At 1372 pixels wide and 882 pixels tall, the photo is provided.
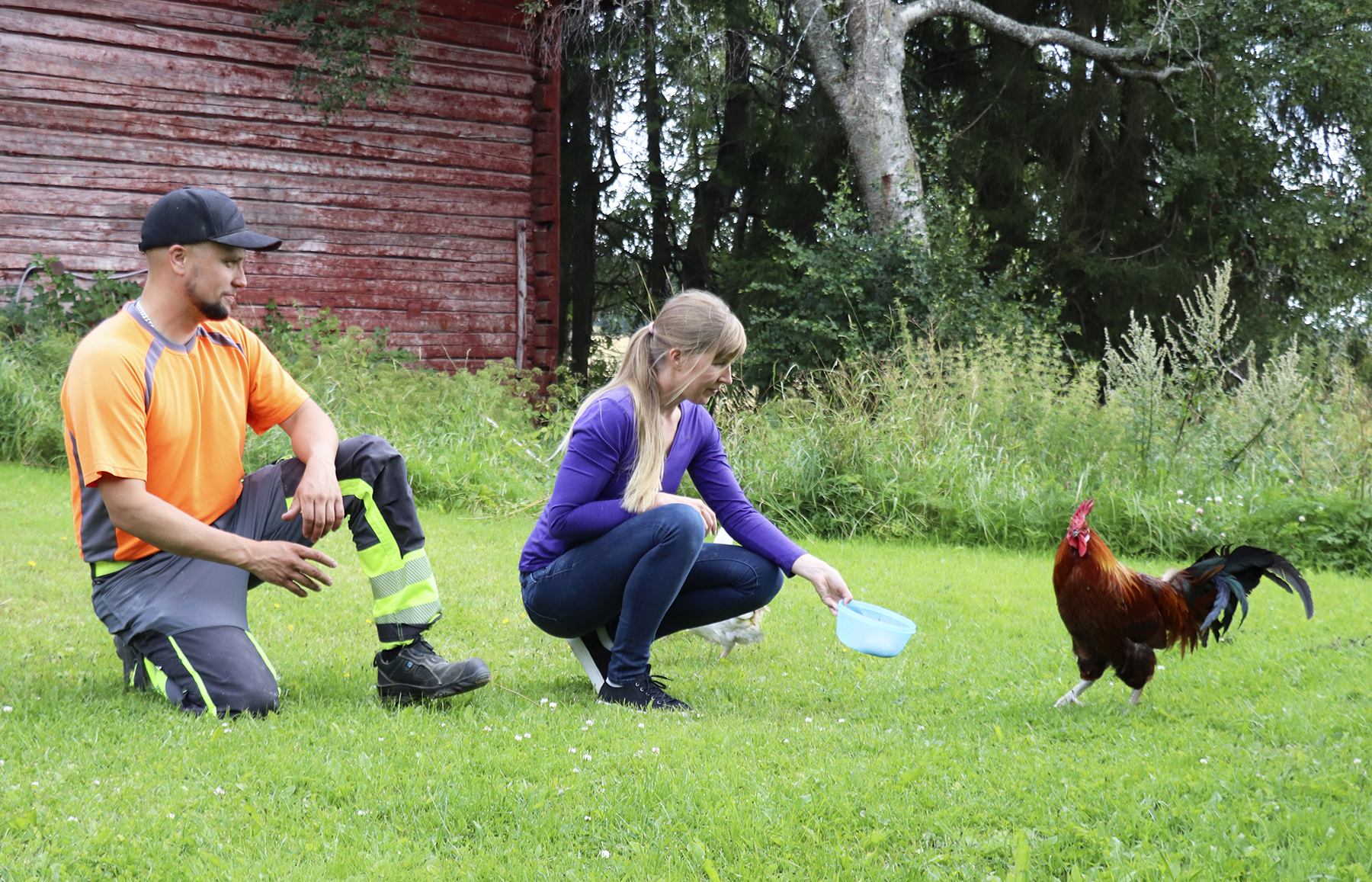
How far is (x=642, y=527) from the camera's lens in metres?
3.79

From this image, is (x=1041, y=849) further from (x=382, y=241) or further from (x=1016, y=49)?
(x=1016, y=49)

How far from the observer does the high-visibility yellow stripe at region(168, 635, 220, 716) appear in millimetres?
3404

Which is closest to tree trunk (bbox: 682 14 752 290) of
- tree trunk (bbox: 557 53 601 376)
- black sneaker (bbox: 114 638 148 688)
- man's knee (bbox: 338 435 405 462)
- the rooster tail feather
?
tree trunk (bbox: 557 53 601 376)

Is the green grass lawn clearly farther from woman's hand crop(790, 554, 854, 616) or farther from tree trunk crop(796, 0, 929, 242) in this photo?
tree trunk crop(796, 0, 929, 242)

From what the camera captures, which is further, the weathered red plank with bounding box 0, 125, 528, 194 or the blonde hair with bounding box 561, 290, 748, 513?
the weathered red plank with bounding box 0, 125, 528, 194

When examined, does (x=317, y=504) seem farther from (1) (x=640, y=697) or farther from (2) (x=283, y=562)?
(1) (x=640, y=697)

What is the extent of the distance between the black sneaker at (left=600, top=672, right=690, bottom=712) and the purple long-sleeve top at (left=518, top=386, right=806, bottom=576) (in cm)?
55

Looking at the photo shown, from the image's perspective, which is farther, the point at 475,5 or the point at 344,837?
the point at 475,5

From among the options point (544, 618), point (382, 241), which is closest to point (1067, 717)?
point (544, 618)

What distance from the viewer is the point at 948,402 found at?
29.2ft

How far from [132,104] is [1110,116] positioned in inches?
532

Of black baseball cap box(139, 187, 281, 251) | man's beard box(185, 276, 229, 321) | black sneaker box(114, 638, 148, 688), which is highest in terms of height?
black baseball cap box(139, 187, 281, 251)

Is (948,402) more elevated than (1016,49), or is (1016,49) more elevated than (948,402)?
(1016,49)

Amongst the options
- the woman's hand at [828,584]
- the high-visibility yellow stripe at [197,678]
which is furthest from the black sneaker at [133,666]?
the woman's hand at [828,584]
